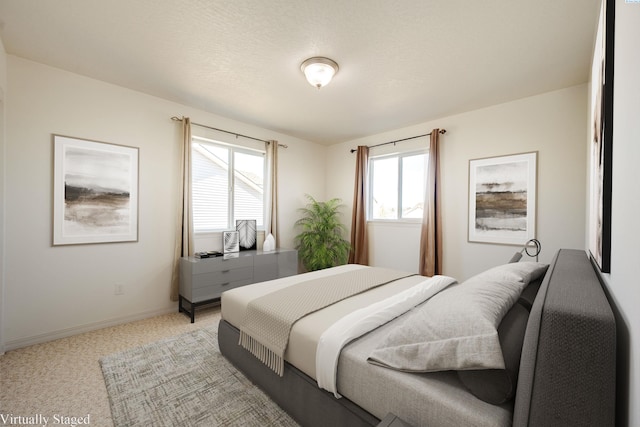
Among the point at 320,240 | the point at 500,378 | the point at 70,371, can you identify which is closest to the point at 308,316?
the point at 500,378

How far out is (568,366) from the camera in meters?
0.75

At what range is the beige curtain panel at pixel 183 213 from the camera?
344 cm

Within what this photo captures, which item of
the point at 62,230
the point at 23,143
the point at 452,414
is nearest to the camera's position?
the point at 452,414

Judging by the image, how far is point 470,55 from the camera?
2332 mm

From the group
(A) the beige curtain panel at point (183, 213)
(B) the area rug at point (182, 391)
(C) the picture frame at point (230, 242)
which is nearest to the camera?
(B) the area rug at point (182, 391)

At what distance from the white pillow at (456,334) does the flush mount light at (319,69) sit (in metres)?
2.15

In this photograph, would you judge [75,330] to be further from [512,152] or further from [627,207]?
[512,152]

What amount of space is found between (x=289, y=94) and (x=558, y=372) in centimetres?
323

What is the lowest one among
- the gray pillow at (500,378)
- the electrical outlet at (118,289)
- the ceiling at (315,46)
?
the electrical outlet at (118,289)

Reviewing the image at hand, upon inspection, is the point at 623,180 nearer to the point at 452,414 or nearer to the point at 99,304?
the point at 452,414

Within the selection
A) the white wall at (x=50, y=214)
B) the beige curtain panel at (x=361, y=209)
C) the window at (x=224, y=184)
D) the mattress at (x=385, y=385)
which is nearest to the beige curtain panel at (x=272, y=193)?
the window at (x=224, y=184)

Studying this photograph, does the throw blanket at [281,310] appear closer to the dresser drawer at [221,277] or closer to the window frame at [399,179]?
the dresser drawer at [221,277]

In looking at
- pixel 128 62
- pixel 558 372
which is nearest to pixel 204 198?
pixel 128 62

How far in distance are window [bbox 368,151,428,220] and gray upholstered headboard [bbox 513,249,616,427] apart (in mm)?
3506
